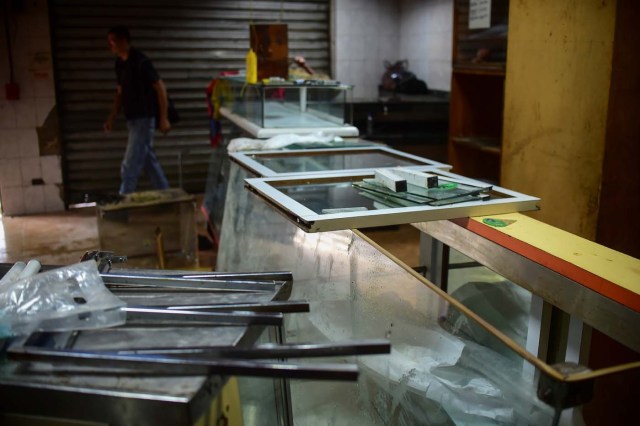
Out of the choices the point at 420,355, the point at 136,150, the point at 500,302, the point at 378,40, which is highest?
the point at 378,40

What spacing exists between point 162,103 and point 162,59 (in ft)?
4.43

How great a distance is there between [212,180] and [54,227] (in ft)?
6.43

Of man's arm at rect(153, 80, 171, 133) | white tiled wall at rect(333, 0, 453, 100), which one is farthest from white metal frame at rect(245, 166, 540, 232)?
white tiled wall at rect(333, 0, 453, 100)

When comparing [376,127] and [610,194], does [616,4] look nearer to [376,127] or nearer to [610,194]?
[610,194]

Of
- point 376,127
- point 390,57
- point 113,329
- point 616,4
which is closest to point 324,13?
point 390,57

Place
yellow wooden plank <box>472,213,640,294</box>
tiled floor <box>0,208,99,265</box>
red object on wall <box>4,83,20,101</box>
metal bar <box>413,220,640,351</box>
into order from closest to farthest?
metal bar <box>413,220,640,351</box>
yellow wooden plank <box>472,213,640,294</box>
tiled floor <box>0,208,99,265</box>
red object on wall <box>4,83,20,101</box>

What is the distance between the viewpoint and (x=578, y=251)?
70.0 inches

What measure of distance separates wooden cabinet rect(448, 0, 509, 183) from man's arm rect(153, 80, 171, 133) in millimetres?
2779

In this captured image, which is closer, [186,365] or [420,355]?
[186,365]

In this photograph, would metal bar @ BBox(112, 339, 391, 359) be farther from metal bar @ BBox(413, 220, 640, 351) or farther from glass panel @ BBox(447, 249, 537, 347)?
glass panel @ BBox(447, 249, 537, 347)

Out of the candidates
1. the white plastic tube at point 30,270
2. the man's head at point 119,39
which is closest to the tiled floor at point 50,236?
the man's head at point 119,39

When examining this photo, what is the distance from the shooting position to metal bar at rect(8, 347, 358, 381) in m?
0.95

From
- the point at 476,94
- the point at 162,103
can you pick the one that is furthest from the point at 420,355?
the point at 162,103

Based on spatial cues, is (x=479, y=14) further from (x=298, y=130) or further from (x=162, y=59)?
(x=162, y=59)
